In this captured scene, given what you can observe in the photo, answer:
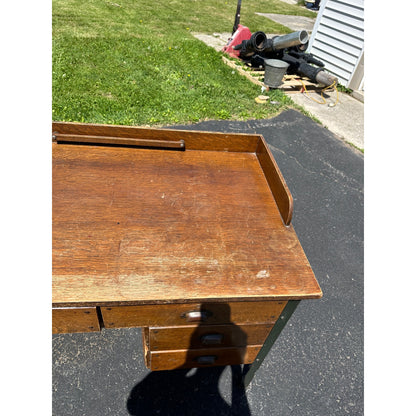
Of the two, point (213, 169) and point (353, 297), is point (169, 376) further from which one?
point (353, 297)

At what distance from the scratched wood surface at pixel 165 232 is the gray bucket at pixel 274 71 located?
489 centimetres

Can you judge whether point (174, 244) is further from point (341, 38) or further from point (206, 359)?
point (341, 38)

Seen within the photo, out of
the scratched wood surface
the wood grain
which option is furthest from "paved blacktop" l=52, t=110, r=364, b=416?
the wood grain

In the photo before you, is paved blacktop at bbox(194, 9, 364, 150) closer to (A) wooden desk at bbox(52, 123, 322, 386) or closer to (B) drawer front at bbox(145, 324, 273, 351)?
(A) wooden desk at bbox(52, 123, 322, 386)

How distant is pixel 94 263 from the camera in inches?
49.1

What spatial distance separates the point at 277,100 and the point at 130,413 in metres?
5.78

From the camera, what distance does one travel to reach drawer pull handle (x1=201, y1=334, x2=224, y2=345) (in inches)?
60.9

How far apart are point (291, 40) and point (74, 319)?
6941 mm

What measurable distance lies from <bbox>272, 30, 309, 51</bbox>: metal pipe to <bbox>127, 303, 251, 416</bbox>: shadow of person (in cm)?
652

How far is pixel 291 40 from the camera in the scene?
248 inches

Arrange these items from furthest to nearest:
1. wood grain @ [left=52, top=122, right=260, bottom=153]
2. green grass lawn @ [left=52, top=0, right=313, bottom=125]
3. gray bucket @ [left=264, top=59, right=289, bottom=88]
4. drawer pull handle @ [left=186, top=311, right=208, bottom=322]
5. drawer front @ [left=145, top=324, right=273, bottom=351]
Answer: gray bucket @ [left=264, top=59, right=289, bottom=88] < green grass lawn @ [left=52, top=0, right=313, bottom=125] < wood grain @ [left=52, top=122, right=260, bottom=153] < drawer front @ [left=145, top=324, right=273, bottom=351] < drawer pull handle @ [left=186, top=311, right=208, bottom=322]

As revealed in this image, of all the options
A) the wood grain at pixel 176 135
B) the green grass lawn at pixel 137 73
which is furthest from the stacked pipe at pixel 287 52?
the wood grain at pixel 176 135

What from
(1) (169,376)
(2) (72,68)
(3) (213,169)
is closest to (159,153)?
(3) (213,169)

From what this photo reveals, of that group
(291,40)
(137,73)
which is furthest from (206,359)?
(291,40)
